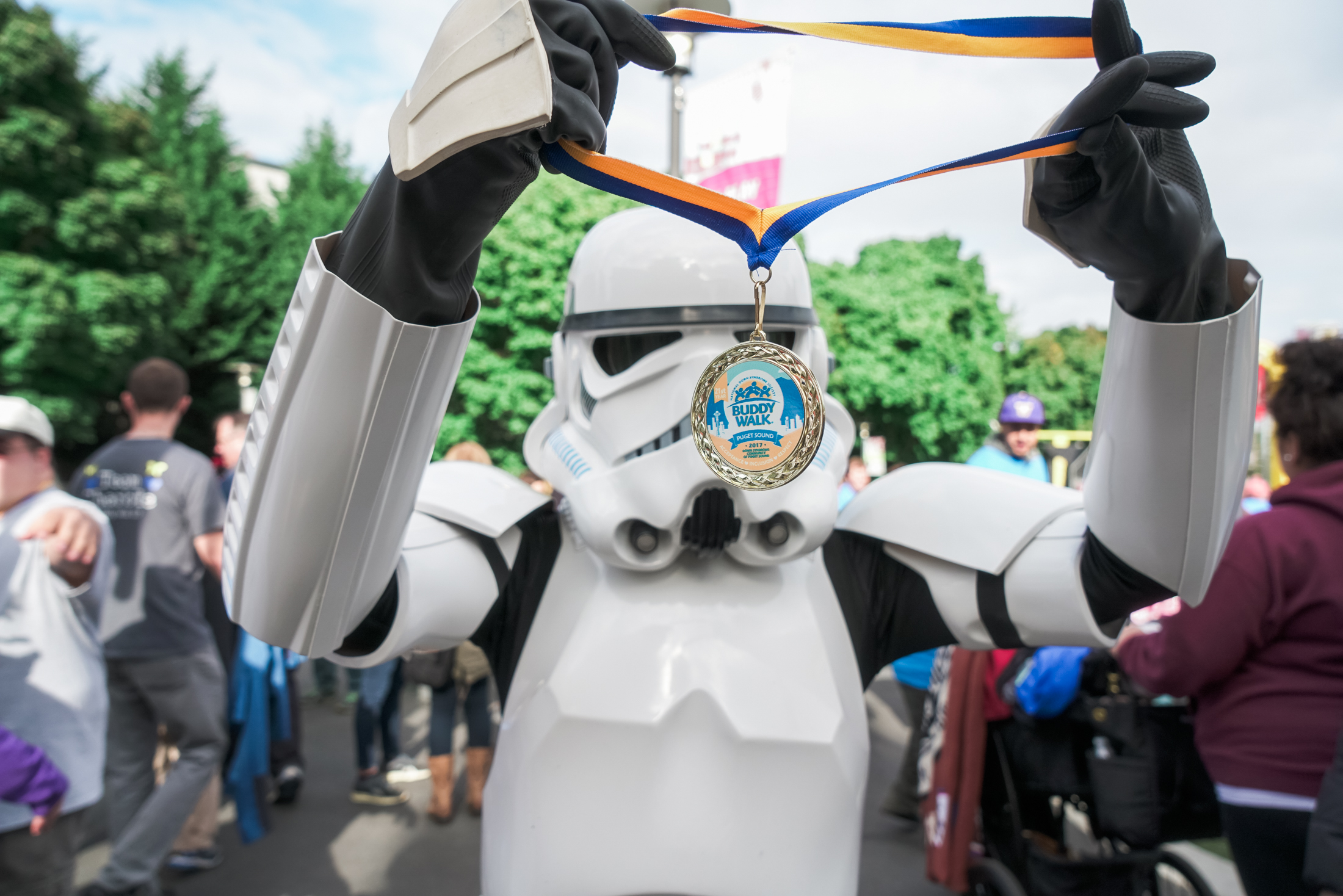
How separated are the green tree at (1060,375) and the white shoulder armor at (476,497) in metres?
28.6

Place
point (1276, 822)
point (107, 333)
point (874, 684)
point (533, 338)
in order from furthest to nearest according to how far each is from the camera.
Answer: point (107, 333) → point (533, 338) → point (874, 684) → point (1276, 822)

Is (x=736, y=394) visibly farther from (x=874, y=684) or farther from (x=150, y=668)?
(x=874, y=684)

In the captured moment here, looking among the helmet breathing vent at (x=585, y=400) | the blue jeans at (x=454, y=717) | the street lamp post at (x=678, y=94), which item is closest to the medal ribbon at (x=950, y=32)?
the helmet breathing vent at (x=585, y=400)

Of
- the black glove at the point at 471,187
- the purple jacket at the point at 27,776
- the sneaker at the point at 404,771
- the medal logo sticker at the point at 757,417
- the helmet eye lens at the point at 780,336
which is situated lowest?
the sneaker at the point at 404,771

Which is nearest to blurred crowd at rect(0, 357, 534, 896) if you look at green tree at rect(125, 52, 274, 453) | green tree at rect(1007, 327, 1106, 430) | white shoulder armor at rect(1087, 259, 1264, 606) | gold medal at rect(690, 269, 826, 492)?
gold medal at rect(690, 269, 826, 492)

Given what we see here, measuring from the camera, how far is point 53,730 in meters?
2.20

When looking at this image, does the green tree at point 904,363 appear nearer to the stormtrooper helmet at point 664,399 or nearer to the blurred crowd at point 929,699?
the blurred crowd at point 929,699

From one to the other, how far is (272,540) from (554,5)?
73 cm

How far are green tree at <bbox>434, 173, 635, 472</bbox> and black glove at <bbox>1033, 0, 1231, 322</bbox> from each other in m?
9.50

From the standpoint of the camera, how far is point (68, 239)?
15.4 m

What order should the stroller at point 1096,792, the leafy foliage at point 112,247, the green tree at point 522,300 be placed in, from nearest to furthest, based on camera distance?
the stroller at point 1096,792, the green tree at point 522,300, the leafy foliage at point 112,247

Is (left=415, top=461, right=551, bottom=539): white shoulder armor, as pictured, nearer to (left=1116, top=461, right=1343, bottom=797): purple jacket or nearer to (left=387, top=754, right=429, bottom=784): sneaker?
(left=1116, top=461, right=1343, bottom=797): purple jacket

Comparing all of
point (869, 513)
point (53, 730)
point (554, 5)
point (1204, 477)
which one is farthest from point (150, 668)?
point (1204, 477)

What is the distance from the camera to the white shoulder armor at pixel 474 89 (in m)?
0.84
